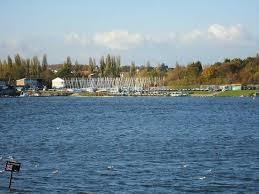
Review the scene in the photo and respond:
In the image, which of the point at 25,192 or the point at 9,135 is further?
the point at 9,135

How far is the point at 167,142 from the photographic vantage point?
5081 centimetres

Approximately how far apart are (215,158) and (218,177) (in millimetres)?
7269

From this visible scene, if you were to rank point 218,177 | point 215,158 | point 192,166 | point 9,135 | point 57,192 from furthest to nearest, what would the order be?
point 9,135 < point 215,158 < point 192,166 < point 218,177 < point 57,192

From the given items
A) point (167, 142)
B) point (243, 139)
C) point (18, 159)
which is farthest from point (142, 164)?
point (243, 139)

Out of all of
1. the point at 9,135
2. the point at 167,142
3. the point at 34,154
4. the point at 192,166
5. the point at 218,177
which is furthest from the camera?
the point at 9,135

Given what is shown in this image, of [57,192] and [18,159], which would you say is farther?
[18,159]

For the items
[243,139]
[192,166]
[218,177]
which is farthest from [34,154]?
[243,139]

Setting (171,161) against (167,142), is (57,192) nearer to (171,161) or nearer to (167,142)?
(171,161)

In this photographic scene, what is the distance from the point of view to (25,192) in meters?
29.1

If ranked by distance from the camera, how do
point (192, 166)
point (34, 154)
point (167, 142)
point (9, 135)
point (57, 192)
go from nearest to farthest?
point (57, 192), point (192, 166), point (34, 154), point (167, 142), point (9, 135)

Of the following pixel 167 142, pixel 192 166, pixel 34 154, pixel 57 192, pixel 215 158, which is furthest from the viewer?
pixel 167 142

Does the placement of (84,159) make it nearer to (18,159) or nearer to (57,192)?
(18,159)

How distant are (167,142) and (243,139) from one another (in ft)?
21.3

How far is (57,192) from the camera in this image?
29.0m
